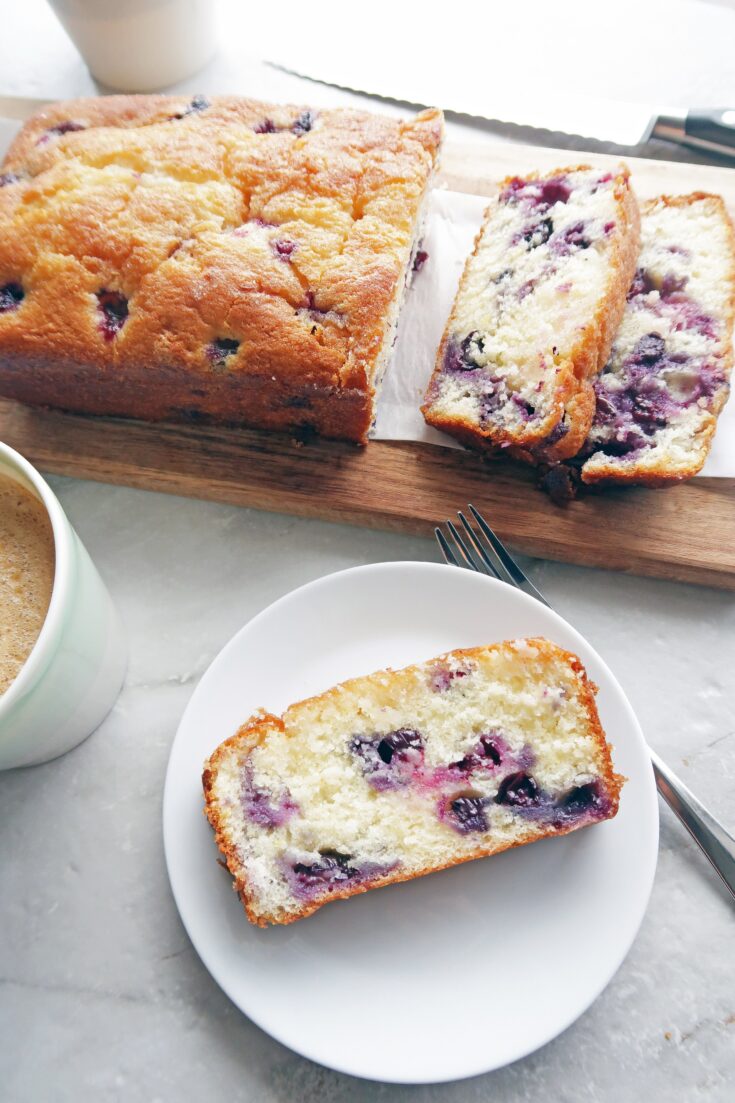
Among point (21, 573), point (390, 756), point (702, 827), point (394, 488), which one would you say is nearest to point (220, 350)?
point (394, 488)

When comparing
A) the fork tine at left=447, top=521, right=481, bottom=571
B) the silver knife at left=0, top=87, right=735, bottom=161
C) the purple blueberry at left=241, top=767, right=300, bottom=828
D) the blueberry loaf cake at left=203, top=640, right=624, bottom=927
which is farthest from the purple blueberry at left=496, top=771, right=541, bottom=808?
the silver knife at left=0, top=87, right=735, bottom=161

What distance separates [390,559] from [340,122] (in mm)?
1192

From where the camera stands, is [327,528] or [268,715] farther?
[327,528]

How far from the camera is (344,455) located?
7.59ft

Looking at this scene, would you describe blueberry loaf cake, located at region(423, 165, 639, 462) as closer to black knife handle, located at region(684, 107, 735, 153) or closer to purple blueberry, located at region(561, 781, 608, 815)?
black knife handle, located at region(684, 107, 735, 153)

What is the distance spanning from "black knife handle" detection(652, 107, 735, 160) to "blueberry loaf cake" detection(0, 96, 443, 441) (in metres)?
0.79

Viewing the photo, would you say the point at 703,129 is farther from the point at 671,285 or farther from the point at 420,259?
the point at 420,259

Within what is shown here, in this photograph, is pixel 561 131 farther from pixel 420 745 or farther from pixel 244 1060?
pixel 244 1060

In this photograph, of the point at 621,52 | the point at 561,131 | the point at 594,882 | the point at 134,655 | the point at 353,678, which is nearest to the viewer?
the point at 594,882

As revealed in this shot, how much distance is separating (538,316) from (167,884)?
1648 millimetres

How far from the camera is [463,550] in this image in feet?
7.15

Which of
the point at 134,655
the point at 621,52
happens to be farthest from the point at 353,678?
the point at 621,52

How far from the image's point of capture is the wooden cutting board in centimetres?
218

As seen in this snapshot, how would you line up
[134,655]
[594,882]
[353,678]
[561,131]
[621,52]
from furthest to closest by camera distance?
[621,52] → [561,131] → [134,655] → [353,678] → [594,882]
